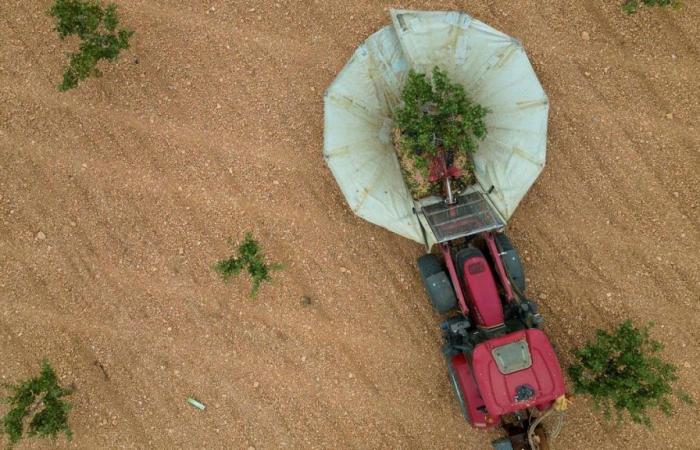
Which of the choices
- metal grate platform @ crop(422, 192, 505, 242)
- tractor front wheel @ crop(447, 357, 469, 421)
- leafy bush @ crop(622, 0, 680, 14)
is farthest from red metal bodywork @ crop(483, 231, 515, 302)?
leafy bush @ crop(622, 0, 680, 14)

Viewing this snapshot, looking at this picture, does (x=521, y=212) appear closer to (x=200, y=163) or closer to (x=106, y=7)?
(x=200, y=163)

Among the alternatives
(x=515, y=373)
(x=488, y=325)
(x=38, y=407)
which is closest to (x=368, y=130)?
(x=488, y=325)

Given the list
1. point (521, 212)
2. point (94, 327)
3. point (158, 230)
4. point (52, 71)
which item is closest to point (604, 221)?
point (521, 212)

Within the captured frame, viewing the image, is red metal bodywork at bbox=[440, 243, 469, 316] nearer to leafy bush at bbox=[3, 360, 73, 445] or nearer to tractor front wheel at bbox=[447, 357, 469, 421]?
tractor front wheel at bbox=[447, 357, 469, 421]

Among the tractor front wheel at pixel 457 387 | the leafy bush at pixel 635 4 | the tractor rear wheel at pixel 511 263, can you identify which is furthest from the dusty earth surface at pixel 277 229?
the tractor rear wheel at pixel 511 263

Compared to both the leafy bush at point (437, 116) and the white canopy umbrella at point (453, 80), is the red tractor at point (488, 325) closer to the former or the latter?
the white canopy umbrella at point (453, 80)

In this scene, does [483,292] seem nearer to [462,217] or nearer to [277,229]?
[462,217]
